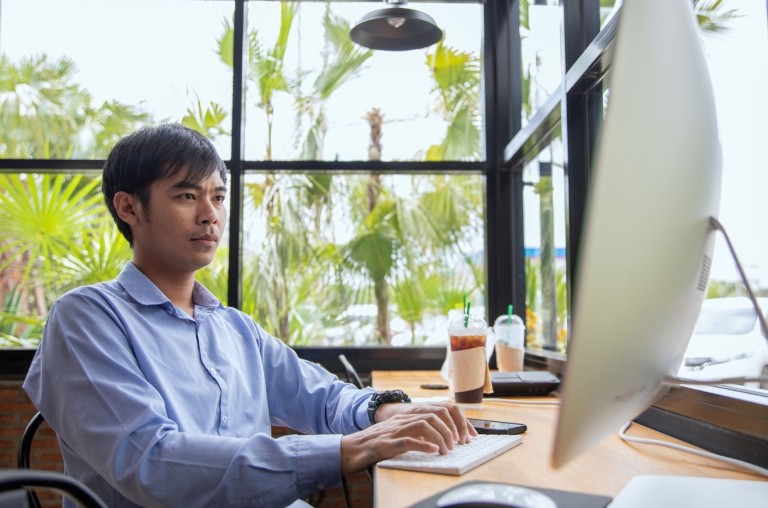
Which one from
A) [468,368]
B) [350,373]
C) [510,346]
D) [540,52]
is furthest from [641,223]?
[540,52]

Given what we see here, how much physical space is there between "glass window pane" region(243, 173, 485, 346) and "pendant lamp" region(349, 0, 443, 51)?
0.82 m

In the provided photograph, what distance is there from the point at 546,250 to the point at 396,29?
3.69 feet

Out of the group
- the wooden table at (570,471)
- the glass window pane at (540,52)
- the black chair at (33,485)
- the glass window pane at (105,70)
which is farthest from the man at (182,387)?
the glass window pane at (105,70)

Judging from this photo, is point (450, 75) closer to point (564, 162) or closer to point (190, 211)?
point (564, 162)

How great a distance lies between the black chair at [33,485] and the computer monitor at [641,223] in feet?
1.78

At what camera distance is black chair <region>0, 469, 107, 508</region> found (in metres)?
0.70

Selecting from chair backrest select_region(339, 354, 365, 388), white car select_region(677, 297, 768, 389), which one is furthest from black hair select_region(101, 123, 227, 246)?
white car select_region(677, 297, 768, 389)

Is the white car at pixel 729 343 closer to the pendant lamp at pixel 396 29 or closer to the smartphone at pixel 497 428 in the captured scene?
the smartphone at pixel 497 428

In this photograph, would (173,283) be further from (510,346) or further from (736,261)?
(510,346)

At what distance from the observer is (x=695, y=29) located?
66 cm

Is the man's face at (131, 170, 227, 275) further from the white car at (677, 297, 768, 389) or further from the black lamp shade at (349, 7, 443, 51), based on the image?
the black lamp shade at (349, 7, 443, 51)

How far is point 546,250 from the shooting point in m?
2.97

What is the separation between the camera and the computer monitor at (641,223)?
0.50m

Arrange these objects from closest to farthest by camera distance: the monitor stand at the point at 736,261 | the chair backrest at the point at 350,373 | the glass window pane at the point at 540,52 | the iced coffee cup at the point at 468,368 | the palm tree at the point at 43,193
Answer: the monitor stand at the point at 736,261
the iced coffee cup at the point at 468,368
the chair backrest at the point at 350,373
the glass window pane at the point at 540,52
the palm tree at the point at 43,193
